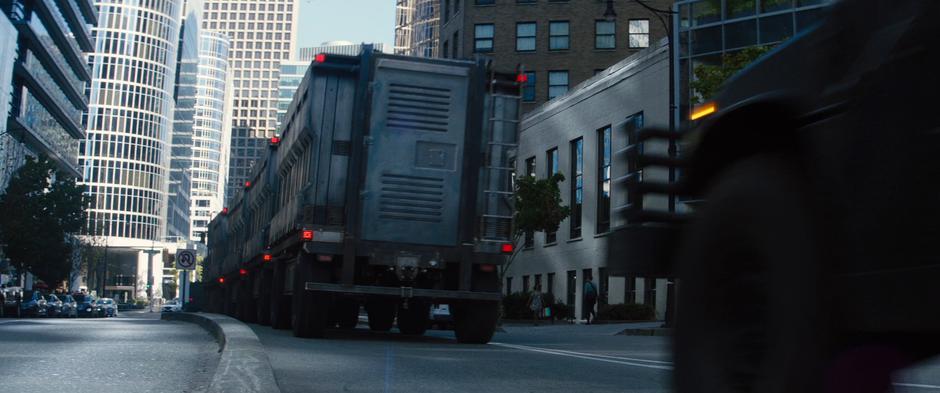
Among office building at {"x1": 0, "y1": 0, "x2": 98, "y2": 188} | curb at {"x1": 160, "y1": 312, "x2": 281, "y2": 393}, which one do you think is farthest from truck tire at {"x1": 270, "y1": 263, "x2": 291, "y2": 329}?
office building at {"x1": 0, "y1": 0, "x2": 98, "y2": 188}

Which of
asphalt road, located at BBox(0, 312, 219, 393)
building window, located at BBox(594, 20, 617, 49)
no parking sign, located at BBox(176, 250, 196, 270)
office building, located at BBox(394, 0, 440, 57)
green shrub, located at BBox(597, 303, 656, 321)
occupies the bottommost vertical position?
asphalt road, located at BBox(0, 312, 219, 393)

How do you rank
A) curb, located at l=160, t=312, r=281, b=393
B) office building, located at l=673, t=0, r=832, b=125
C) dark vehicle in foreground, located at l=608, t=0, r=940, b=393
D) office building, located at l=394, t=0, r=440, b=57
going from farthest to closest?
office building, located at l=394, t=0, r=440, b=57 → office building, located at l=673, t=0, r=832, b=125 → curb, located at l=160, t=312, r=281, b=393 → dark vehicle in foreground, located at l=608, t=0, r=940, b=393

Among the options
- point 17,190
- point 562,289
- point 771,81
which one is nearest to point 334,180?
point 771,81

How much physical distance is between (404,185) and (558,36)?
147 feet

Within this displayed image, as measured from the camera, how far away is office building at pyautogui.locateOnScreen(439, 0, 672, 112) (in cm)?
5647

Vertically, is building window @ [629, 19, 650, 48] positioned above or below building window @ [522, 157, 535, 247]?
above

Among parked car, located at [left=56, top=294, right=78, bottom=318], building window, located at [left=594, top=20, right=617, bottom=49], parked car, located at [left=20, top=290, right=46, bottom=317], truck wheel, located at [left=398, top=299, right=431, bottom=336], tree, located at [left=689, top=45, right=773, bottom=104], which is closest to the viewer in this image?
truck wheel, located at [left=398, top=299, right=431, bottom=336]

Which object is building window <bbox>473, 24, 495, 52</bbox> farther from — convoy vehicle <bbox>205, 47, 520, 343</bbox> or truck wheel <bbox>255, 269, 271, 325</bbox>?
convoy vehicle <bbox>205, 47, 520, 343</bbox>

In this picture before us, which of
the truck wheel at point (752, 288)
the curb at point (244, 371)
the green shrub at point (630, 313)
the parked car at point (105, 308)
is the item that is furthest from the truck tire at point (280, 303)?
the parked car at point (105, 308)

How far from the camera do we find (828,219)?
2.53 metres

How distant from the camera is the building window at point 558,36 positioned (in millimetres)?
57237

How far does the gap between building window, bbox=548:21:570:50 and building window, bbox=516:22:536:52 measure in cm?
100

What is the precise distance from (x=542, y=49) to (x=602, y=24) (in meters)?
3.40

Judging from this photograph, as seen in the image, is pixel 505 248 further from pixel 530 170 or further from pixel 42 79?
pixel 42 79
